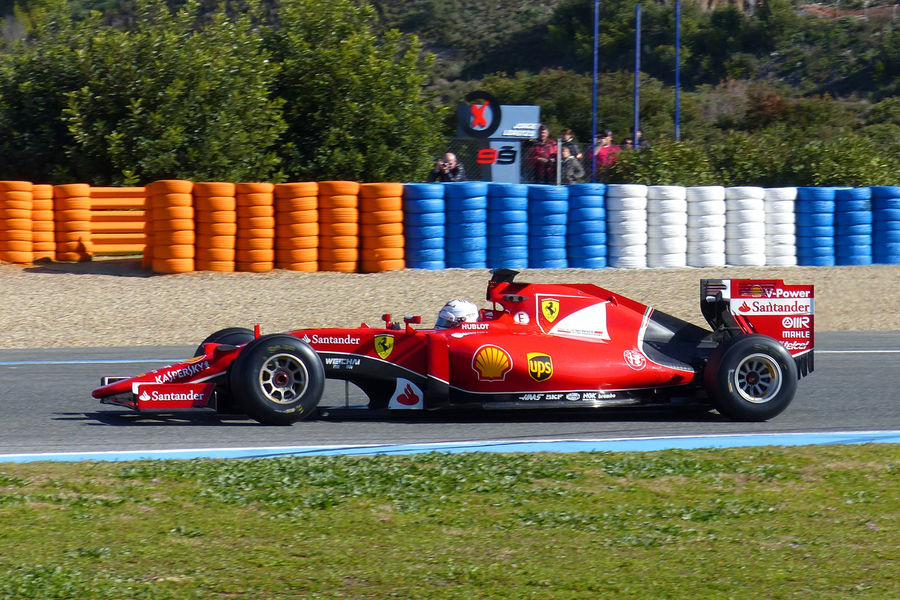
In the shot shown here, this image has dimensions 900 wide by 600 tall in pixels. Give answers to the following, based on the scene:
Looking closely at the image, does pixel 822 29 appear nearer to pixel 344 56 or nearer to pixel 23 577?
pixel 344 56

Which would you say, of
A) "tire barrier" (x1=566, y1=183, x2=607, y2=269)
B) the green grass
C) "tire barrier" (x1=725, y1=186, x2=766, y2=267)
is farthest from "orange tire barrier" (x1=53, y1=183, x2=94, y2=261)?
the green grass

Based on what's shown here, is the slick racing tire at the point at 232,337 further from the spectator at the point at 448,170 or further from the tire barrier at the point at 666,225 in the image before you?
the spectator at the point at 448,170

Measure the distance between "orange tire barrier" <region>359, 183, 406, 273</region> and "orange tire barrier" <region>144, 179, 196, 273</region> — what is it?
2.39 m

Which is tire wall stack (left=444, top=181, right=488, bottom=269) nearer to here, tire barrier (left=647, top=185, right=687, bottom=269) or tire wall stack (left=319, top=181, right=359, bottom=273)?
tire wall stack (left=319, top=181, right=359, bottom=273)

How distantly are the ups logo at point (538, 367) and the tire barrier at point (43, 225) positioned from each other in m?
10.7

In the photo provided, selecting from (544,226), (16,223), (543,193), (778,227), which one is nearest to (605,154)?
(778,227)

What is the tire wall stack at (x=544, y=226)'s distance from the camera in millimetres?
15977

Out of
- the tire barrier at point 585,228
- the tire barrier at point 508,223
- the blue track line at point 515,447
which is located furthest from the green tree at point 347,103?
the blue track line at point 515,447

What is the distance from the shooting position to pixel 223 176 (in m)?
19.0

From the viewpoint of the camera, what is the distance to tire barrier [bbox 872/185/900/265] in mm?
16719

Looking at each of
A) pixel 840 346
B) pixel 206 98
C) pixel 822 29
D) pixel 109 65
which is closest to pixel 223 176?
pixel 206 98

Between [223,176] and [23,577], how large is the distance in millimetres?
15081

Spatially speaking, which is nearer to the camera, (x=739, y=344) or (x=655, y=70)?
(x=739, y=344)

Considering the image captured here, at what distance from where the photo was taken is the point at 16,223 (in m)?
16.5
